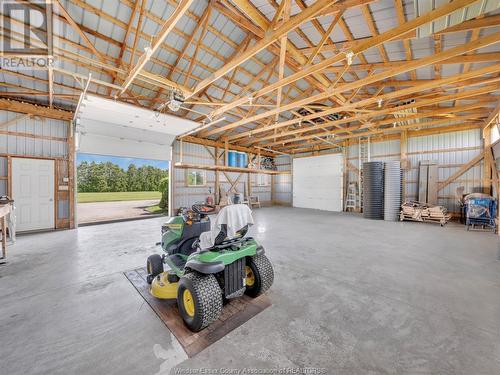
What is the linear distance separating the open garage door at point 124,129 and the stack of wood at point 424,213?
9.57 metres

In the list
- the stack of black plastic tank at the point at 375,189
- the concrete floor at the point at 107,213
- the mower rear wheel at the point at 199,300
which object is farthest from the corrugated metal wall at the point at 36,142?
the stack of black plastic tank at the point at 375,189

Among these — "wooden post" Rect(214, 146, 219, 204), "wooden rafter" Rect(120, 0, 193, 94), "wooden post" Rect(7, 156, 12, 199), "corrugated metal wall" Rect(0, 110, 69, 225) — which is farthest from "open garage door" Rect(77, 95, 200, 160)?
"wooden post" Rect(214, 146, 219, 204)

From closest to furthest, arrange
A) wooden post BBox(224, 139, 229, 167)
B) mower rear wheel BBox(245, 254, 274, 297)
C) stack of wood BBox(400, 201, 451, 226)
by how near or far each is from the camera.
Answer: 1. mower rear wheel BBox(245, 254, 274, 297)
2. stack of wood BBox(400, 201, 451, 226)
3. wooden post BBox(224, 139, 229, 167)

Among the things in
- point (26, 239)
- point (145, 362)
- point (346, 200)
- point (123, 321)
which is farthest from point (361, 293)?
point (346, 200)

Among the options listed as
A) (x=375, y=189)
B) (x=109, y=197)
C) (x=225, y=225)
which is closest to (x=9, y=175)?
(x=225, y=225)

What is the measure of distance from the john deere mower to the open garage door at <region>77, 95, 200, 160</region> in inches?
176

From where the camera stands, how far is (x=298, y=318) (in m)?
2.39

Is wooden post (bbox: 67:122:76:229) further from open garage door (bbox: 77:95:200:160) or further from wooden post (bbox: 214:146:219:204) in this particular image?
wooden post (bbox: 214:146:219:204)

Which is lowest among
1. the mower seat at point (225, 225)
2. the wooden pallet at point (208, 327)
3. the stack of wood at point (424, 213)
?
the wooden pallet at point (208, 327)

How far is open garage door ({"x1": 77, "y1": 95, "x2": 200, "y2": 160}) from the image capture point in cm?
573

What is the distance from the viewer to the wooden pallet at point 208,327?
2022mm

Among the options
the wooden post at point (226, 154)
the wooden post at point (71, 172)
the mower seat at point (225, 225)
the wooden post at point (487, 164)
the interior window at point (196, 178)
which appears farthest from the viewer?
the wooden post at point (226, 154)

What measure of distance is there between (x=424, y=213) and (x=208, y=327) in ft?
32.8

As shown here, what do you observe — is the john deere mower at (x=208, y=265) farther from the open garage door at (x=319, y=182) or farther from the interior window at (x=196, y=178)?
the open garage door at (x=319, y=182)
